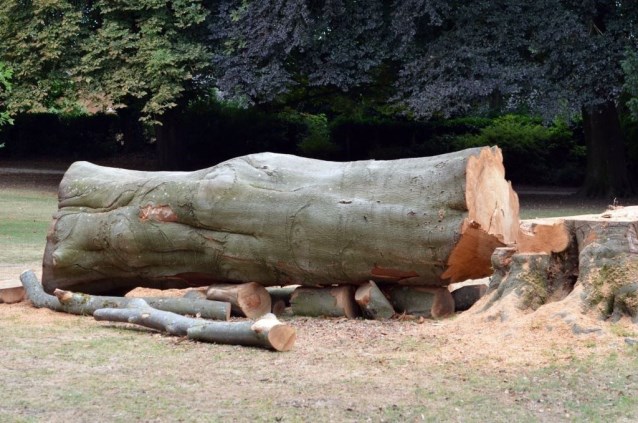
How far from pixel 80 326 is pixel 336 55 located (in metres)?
16.7

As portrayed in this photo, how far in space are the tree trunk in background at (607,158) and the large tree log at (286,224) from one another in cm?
1647

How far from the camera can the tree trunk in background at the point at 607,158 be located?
24531 millimetres

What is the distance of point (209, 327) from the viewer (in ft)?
24.8

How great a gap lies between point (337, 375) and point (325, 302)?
2.48m

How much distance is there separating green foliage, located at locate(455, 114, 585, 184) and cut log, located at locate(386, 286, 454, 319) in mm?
19733

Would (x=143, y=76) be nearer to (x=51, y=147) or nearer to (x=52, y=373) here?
(x=51, y=147)

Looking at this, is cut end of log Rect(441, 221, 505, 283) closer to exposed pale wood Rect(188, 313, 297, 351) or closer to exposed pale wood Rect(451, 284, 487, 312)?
exposed pale wood Rect(451, 284, 487, 312)

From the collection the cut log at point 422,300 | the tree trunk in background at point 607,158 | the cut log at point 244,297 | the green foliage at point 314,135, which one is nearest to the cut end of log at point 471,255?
the cut log at point 422,300

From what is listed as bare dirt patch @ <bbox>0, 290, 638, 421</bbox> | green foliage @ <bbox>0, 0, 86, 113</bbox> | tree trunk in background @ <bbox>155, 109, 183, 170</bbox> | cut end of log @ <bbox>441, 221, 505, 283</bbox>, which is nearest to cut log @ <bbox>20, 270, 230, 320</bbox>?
bare dirt patch @ <bbox>0, 290, 638, 421</bbox>

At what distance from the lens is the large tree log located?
8.29 metres

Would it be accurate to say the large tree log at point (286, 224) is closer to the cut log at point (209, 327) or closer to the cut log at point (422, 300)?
the cut log at point (422, 300)

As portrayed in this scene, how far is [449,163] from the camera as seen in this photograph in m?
8.30

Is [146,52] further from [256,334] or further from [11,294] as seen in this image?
[256,334]

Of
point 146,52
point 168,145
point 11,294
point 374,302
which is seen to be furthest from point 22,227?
point 168,145
